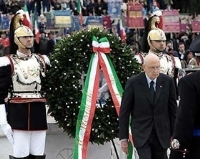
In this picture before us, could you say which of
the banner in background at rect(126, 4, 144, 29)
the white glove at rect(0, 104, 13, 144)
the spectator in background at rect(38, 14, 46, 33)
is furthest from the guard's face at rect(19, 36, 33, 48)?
the banner in background at rect(126, 4, 144, 29)

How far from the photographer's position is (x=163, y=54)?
10617 mm

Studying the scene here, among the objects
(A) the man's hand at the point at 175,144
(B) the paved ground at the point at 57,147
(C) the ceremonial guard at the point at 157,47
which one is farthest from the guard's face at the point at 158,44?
(A) the man's hand at the point at 175,144

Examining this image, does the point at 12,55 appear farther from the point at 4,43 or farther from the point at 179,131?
the point at 4,43

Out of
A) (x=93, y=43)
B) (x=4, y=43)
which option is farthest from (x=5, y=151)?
(x=4, y=43)

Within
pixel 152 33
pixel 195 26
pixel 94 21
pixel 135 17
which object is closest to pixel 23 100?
pixel 152 33

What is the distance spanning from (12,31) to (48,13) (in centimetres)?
1823

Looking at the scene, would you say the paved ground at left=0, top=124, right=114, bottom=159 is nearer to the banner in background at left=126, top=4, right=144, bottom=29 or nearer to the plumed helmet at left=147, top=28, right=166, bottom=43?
the plumed helmet at left=147, top=28, right=166, bottom=43

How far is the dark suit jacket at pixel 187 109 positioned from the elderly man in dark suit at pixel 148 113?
2.05 metres

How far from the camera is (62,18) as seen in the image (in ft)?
88.3

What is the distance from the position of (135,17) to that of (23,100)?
1967 centimetres

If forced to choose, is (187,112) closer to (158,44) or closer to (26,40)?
(26,40)

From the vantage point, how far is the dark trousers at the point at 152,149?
26.7 feet

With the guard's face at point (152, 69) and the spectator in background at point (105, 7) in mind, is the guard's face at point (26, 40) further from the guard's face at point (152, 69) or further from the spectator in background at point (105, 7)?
the spectator in background at point (105, 7)

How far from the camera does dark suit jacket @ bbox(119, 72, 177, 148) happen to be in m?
8.15
